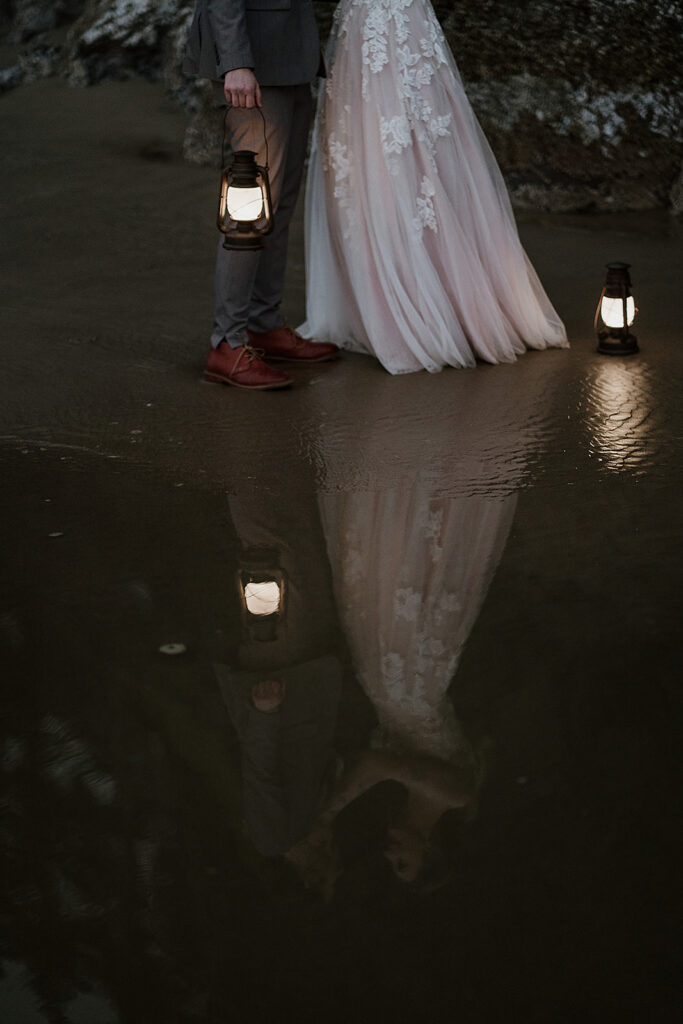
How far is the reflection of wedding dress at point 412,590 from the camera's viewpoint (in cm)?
155

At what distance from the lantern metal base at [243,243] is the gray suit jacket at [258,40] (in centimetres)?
40

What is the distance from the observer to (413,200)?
3.21 meters

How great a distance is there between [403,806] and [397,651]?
38cm

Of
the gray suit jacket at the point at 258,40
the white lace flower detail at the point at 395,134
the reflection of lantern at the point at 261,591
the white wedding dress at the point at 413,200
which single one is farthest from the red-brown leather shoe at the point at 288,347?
the reflection of lantern at the point at 261,591

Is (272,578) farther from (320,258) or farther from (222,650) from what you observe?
(320,258)

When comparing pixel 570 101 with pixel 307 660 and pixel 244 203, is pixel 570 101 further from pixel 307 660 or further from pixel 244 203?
pixel 307 660

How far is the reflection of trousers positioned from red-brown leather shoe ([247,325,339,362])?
0.03 m

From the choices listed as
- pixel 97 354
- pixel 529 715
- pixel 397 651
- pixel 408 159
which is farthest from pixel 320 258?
pixel 529 715

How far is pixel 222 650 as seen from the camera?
1.71 m

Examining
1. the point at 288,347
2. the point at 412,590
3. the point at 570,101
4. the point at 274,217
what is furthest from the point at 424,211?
the point at 570,101

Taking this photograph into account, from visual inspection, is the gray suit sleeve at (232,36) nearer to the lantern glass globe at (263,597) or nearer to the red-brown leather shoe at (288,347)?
the red-brown leather shoe at (288,347)

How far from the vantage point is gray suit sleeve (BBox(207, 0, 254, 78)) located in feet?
9.30

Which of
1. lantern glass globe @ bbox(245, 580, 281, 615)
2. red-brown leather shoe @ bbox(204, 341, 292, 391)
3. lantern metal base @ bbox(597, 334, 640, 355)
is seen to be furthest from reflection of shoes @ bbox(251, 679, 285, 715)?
lantern metal base @ bbox(597, 334, 640, 355)

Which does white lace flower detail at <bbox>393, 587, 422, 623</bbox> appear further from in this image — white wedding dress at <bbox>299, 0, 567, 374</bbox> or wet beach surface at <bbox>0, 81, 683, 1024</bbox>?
white wedding dress at <bbox>299, 0, 567, 374</bbox>
